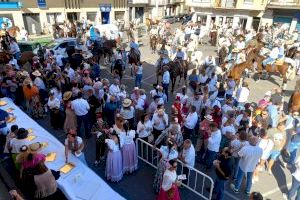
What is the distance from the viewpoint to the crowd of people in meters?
6.21

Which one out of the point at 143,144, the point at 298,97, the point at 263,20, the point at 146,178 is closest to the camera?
the point at 146,178

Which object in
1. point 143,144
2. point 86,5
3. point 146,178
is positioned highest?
point 86,5

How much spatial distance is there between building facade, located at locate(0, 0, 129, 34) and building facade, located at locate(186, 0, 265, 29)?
10895 millimetres

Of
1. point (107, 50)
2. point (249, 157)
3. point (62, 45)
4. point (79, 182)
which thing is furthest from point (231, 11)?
point (79, 182)

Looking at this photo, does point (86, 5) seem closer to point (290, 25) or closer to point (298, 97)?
point (290, 25)

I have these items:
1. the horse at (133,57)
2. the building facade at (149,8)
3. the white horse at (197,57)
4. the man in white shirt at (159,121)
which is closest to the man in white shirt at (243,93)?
the man in white shirt at (159,121)

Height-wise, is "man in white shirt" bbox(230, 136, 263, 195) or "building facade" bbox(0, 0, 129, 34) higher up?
"building facade" bbox(0, 0, 129, 34)

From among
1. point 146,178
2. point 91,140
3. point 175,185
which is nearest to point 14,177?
point 91,140

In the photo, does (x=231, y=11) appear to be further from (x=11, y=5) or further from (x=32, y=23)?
(x=11, y=5)

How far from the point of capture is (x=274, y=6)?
29016mm

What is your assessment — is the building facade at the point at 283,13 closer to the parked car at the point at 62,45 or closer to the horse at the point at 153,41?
the horse at the point at 153,41

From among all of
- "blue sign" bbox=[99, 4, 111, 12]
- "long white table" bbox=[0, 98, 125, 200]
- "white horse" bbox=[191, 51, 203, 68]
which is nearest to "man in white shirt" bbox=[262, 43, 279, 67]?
"white horse" bbox=[191, 51, 203, 68]

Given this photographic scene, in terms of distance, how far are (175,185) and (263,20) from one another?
30241 millimetres

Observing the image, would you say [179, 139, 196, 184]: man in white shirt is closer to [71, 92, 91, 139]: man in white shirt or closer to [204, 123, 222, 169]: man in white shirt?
[204, 123, 222, 169]: man in white shirt
